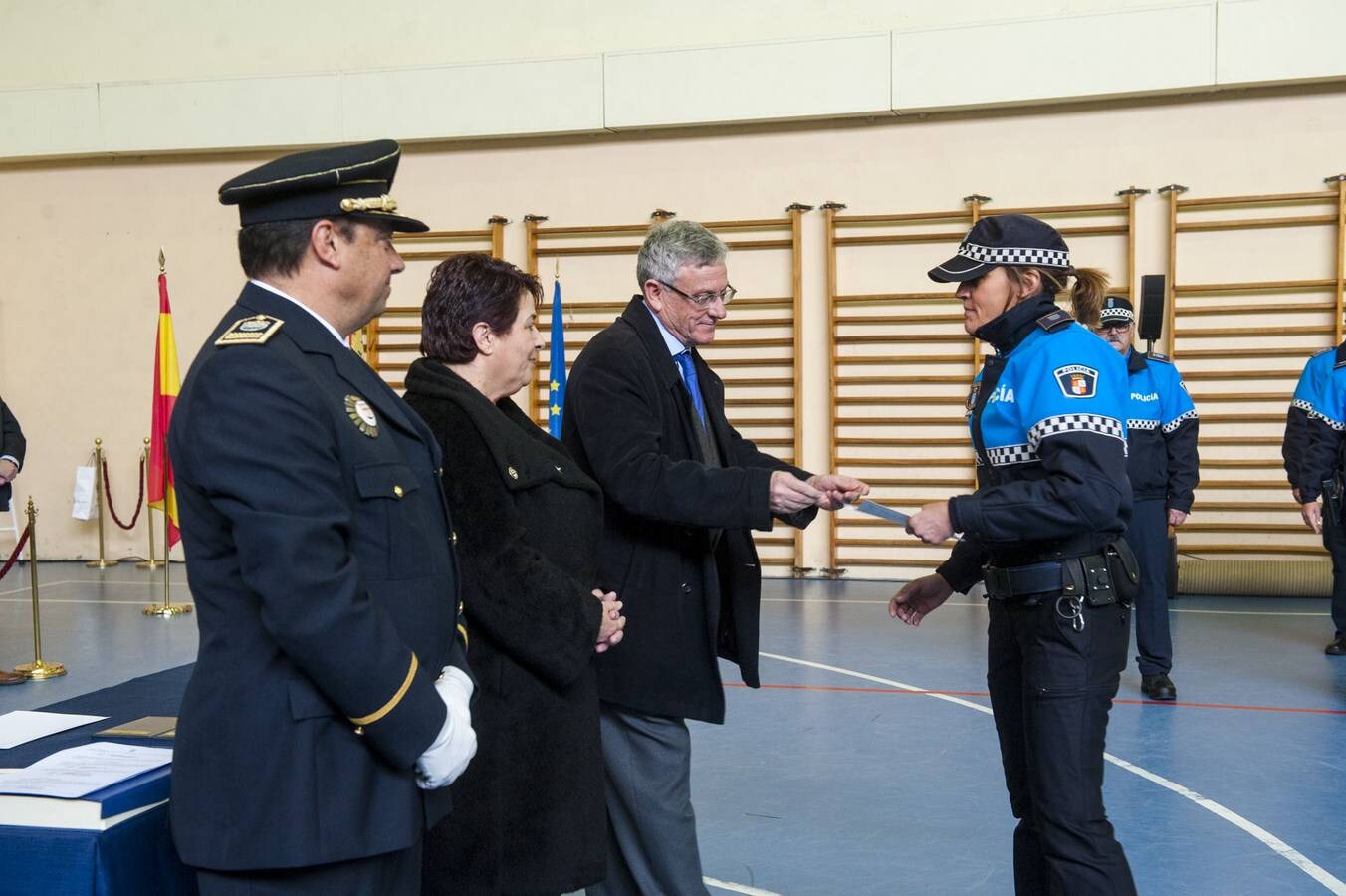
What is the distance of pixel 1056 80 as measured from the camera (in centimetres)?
779

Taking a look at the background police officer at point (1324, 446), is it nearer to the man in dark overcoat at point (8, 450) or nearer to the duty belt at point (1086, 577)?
the duty belt at point (1086, 577)

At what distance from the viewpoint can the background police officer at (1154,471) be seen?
16.7 ft

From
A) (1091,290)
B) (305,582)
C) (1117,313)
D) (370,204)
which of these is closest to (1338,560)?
(1117,313)

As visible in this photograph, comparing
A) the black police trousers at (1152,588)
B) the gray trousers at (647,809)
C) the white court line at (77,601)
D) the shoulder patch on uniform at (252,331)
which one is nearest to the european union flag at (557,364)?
the white court line at (77,601)

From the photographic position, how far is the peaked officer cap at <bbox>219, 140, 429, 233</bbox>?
1576mm

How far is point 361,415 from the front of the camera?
5.17 feet

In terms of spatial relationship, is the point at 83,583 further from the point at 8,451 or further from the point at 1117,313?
the point at 1117,313

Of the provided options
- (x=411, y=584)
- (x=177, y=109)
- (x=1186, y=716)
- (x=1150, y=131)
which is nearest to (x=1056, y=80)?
(x=1150, y=131)

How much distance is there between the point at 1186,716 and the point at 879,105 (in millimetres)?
4843

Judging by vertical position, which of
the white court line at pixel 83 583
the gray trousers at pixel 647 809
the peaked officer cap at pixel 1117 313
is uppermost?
the peaked officer cap at pixel 1117 313

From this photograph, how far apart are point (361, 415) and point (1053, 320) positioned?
4.90ft

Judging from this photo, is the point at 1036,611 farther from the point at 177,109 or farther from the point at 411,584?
the point at 177,109

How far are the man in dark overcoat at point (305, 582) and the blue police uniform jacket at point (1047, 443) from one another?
1.23 m

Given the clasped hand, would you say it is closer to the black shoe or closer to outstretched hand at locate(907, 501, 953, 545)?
outstretched hand at locate(907, 501, 953, 545)
